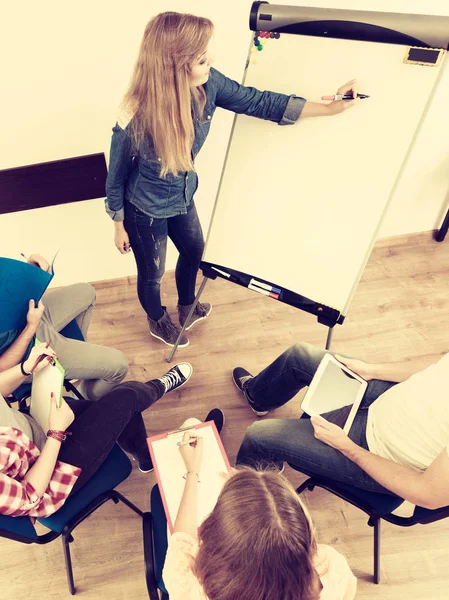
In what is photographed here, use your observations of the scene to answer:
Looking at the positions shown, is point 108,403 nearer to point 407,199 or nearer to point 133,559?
point 133,559

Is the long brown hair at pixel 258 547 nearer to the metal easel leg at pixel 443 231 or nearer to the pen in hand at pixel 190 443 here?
the pen in hand at pixel 190 443

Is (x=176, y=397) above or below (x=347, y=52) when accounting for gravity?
below

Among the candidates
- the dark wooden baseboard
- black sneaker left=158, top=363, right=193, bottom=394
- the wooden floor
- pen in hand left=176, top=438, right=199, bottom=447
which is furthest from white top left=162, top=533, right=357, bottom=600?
the dark wooden baseboard

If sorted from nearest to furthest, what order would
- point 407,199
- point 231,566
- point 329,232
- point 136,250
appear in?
point 231,566, point 329,232, point 136,250, point 407,199

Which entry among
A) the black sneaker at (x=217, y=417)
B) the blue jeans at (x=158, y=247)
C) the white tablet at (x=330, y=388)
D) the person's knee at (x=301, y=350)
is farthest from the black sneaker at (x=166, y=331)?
the white tablet at (x=330, y=388)

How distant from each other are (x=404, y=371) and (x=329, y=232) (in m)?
0.57

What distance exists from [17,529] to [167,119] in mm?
1333

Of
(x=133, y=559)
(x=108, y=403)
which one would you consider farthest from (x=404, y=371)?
(x=133, y=559)

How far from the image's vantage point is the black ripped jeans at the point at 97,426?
1.49 metres

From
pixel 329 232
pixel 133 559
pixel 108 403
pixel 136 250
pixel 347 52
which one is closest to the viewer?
pixel 347 52

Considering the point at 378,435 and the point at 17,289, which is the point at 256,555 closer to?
the point at 378,435

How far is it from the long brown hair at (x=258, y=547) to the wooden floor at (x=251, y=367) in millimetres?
1037

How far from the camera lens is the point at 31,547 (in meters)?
1.90

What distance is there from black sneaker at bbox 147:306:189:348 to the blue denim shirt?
70 cm
